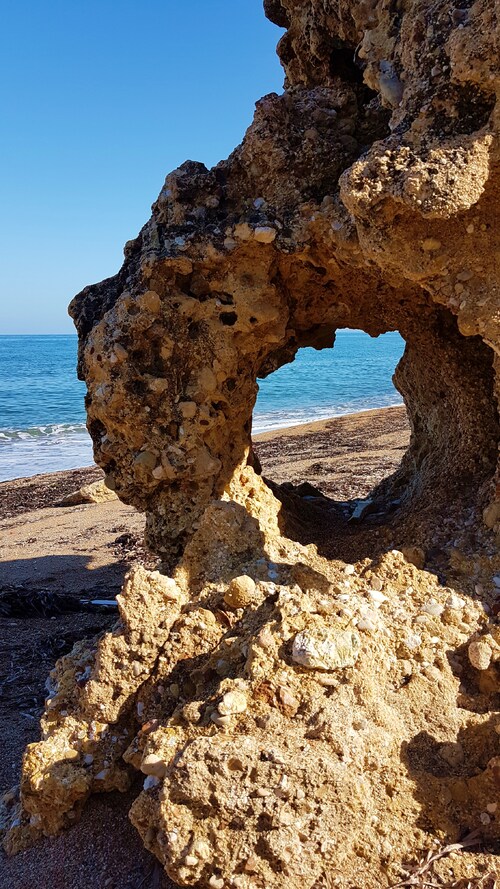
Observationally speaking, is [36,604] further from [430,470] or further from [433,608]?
[433,608]

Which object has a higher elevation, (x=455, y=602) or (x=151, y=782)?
(x=455, y=602)

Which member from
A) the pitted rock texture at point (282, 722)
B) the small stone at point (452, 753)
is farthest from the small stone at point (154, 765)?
the small stone at point (452, 753)

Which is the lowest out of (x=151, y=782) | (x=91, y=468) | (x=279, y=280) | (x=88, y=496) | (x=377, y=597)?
(x=91, y=468)

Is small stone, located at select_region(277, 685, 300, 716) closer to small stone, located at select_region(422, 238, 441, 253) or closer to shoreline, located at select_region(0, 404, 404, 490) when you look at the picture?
small stone, located at select_region(422, 238, 441, 253)

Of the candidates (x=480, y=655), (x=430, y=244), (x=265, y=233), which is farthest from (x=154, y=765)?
(x=265, y=233)

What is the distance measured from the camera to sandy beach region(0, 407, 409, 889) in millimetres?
2555

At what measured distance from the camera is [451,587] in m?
2.95

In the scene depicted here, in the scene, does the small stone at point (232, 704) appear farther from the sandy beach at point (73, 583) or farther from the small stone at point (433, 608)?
the small stone at point (433, 608)

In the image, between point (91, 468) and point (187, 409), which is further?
point (91, 468)

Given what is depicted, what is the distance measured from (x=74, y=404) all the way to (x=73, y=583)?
25.9m

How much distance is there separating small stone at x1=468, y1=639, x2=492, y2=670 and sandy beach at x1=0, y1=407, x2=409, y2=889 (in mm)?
1375

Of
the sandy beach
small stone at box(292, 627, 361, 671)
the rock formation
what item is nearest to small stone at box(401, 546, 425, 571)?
the rock formation

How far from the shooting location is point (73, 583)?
6.50 metres

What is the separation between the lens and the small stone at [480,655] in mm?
2570
